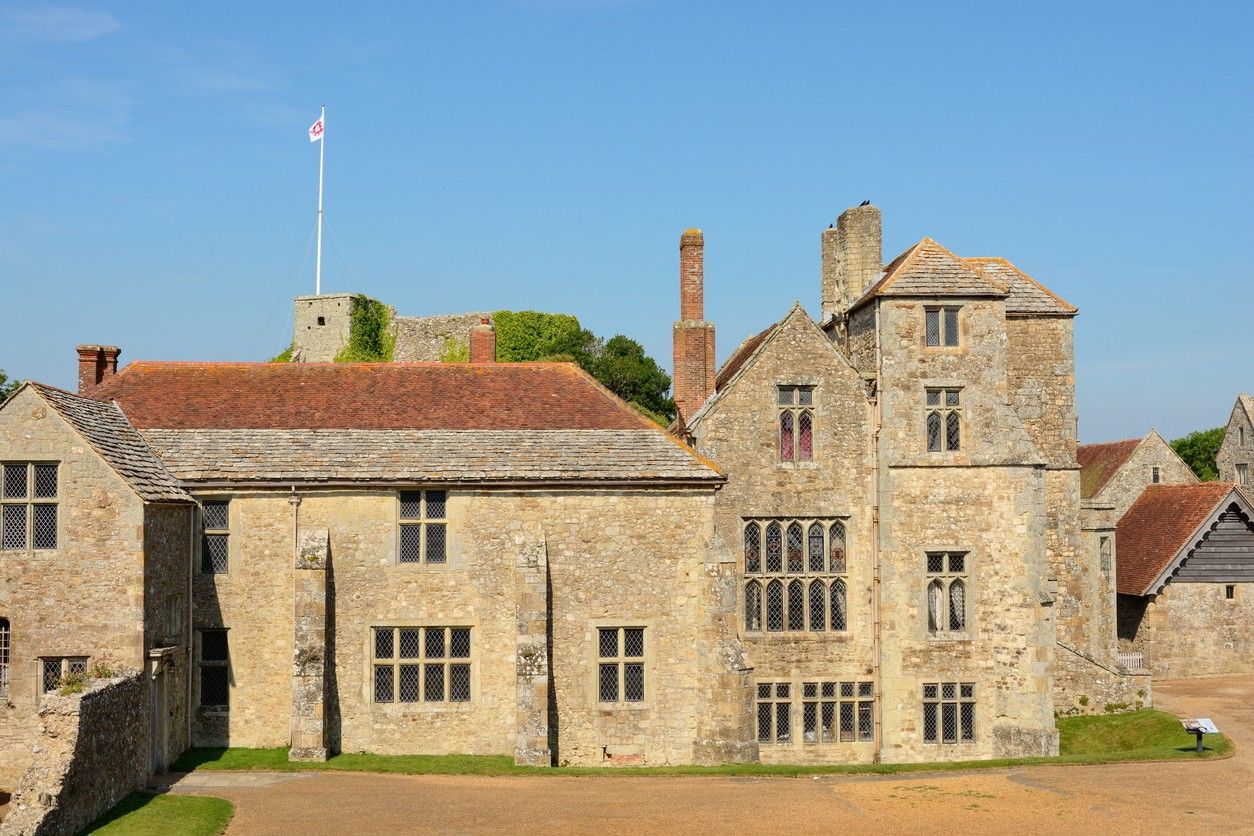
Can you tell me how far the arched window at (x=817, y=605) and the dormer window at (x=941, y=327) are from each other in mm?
6776

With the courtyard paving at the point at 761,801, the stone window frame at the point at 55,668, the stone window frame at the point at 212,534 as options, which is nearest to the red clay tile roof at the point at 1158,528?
the courtyard paving at the point at 761,801

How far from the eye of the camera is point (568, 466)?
87.3 ft

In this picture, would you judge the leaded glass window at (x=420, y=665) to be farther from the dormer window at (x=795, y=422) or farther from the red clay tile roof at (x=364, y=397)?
the dormer window at (x=795, y=422)

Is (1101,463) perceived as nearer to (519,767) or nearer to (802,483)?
(802,483)

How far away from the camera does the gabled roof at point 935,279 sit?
96.1ft

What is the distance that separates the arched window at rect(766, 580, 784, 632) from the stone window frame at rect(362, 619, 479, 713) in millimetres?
7330

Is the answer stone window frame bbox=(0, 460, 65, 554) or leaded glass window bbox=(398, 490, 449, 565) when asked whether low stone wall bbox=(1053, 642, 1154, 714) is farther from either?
stone window frame bbox=(0, 460, 65, 554)

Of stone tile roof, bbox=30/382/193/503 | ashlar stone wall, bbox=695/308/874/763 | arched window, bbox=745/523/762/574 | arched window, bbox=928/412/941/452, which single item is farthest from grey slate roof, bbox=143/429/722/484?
arched window, bbox=928/412/941/452

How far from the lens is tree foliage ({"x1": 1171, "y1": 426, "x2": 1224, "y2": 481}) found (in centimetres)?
8430

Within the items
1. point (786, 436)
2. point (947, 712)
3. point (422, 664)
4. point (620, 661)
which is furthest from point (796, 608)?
point (422, 664)

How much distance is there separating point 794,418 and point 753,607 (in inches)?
189

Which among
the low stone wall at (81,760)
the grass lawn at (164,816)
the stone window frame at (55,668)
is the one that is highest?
the stone window frame at (55,668)


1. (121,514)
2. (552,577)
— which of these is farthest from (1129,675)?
(121,514)

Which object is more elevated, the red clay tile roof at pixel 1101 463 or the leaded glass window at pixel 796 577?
the red clay tile roof at pixel 1101 463
